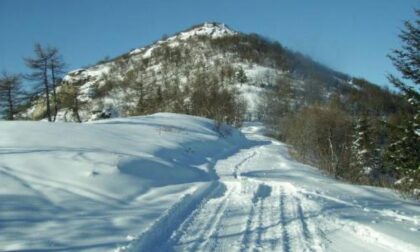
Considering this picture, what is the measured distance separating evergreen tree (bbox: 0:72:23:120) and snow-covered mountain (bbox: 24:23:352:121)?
177 ft

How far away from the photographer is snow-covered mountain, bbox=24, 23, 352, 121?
126312 mm

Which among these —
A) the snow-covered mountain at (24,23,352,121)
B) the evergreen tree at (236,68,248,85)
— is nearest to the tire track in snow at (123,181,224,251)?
the snow-covered mountain at (24,23,352,121)

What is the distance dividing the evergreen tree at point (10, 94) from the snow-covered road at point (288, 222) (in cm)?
3891

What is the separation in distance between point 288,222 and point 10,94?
144 ft

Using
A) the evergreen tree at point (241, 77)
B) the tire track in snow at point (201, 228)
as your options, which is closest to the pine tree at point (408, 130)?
the tire track in snow at point (201, 228)

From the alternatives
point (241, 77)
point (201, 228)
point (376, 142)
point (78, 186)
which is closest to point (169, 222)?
point (201, 228)

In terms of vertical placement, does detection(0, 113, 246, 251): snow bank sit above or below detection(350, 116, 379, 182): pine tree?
below

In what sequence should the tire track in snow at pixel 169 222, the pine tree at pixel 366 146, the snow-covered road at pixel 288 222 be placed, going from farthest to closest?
the pine tree at pixel 366 146 < the snow-covered road at pixel 288 222 < the tire track in snow at pixel 169 222

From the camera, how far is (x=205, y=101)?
215 feet

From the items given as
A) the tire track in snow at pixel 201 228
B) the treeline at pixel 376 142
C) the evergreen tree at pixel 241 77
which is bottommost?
the tire track in snow at pixel 201 228

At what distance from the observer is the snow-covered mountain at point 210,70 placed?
414ft

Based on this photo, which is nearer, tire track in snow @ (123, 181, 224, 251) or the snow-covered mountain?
tire track in snow @ (123, 181, 224, 251)

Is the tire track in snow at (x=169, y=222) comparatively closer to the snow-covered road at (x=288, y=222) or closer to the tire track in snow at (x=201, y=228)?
the snow-covered road at (x=288, y=222)

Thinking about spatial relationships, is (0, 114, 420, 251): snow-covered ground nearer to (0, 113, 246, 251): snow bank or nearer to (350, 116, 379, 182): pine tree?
(0, 113, 246, 251): snow bank
